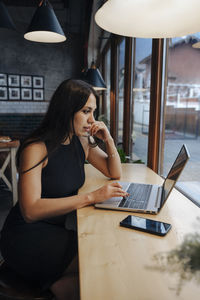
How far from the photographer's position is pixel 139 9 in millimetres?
941

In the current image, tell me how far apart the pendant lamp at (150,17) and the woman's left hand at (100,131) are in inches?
24.6

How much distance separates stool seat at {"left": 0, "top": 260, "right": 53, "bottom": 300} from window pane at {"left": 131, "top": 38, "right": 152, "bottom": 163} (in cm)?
163

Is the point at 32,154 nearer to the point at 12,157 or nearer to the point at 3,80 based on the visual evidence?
the point at 12,157

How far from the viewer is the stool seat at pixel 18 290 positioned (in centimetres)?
104

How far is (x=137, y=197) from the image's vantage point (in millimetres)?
1230

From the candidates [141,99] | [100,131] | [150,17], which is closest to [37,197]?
[100,131]

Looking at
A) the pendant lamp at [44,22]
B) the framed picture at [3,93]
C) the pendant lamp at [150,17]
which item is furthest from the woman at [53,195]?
the framed picture at [3,93]

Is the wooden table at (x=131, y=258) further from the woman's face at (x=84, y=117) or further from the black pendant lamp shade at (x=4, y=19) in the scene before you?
the black pendant lamp shade at (x=4, y=19)

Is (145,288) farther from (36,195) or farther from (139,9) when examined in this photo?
(139,9)

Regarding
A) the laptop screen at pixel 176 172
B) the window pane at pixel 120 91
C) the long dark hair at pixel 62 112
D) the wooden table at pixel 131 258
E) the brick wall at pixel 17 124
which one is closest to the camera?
the wooden table at pixel 131 258

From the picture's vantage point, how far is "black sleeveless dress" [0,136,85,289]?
109 centimetres

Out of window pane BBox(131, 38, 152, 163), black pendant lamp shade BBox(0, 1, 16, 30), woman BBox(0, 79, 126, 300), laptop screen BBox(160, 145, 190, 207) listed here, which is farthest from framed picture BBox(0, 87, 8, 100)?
laptop screen BBox(160, 145, 190, 207)

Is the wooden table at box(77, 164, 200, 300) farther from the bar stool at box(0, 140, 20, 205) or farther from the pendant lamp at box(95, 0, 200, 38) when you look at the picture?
the bar stool at box(0, 140, 20, 205)

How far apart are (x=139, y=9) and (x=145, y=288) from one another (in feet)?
3.05
